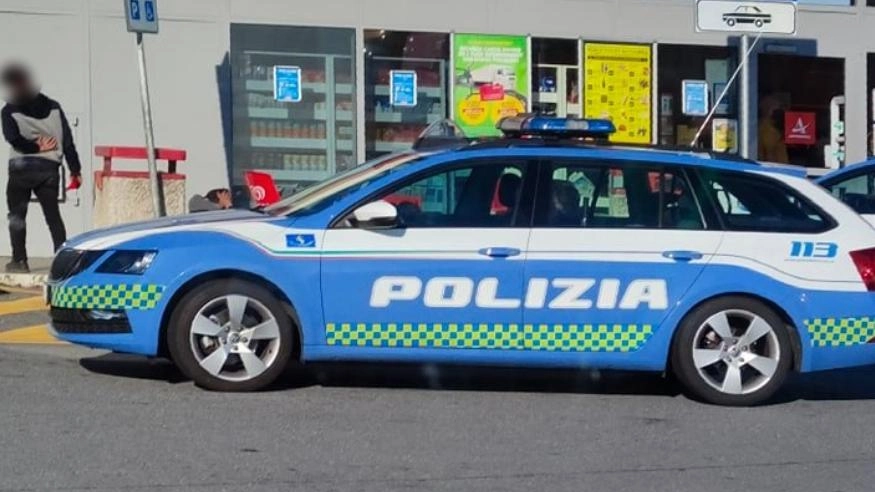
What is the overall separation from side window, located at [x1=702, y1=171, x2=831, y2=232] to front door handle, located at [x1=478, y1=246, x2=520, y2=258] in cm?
127

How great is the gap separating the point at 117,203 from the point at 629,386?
20.7ft

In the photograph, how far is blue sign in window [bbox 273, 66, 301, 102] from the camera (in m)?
16.8

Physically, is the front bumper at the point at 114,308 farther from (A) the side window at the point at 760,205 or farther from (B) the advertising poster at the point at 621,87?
(B) the advertising poster at the point at 621,87

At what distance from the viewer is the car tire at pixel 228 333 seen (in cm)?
828

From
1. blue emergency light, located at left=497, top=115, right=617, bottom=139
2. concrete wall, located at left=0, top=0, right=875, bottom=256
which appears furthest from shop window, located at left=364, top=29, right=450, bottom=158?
blue emergency light, located at left=497, top=115, right=617, bottom=139

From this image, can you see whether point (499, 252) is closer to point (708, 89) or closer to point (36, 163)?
point (36, 163)

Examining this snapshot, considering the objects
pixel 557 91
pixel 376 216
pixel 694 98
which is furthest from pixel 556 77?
pixel 376 216

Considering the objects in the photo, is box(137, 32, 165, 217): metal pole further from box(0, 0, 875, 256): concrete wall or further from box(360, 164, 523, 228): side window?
box(360, 164, 523, 228): side window

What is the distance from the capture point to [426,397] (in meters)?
8.77

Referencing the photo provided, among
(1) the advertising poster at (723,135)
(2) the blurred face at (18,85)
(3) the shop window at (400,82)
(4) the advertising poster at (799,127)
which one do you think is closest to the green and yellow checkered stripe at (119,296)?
(2) the blurred face at (18,85)

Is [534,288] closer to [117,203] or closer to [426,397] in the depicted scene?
[426,397]

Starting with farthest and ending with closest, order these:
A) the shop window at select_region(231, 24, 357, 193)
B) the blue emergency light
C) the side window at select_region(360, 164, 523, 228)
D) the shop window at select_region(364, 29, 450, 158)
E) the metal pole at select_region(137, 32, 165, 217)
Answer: the shop window at select_region(364, 29, 450, 158) < the shop window at select_region(231, 24, 357, 193) < the metal pole at select_region(137, 32, 165, 217) < the blue emergency light < the side window at select_region(360, 164, 523, 228)

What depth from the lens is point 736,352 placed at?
→ 8641 millimetres

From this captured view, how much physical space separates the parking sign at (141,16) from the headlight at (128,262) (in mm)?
5135
